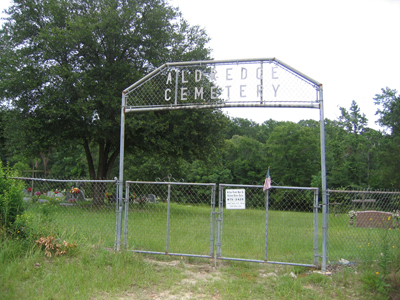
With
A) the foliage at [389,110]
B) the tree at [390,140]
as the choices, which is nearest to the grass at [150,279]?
the tree at [390,140]

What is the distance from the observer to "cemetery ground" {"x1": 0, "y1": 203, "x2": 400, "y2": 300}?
513 cm

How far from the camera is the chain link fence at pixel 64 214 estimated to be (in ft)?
22.0

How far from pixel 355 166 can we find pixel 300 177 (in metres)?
6.28

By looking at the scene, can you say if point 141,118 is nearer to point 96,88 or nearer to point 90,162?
point 96,88

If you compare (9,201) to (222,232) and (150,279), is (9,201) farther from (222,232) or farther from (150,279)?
(222,232)

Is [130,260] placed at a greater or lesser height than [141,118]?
lesser

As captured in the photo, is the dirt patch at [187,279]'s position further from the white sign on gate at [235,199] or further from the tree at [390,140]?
the tree at [390,140]

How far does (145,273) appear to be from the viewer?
588 centimetres

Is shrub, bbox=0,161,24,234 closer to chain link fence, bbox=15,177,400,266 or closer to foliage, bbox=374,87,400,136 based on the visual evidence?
chain link fence, bbox=15,177,400,266

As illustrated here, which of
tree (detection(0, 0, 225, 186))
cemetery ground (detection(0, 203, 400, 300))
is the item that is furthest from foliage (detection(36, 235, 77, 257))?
tree (detection(0, 0, 225, 186))

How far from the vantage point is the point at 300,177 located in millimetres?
40625

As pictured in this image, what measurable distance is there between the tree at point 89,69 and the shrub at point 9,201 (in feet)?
27.4

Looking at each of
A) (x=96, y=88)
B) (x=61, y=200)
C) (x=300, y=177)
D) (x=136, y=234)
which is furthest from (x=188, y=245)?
(x=300, y=177)

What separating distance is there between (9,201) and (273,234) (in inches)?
263
